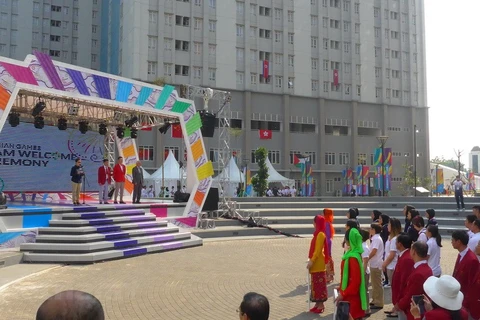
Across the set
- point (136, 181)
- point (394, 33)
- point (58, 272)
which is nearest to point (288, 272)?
point (58, 272)

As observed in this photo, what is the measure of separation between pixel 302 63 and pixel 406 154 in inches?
727

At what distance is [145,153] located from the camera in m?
44.2

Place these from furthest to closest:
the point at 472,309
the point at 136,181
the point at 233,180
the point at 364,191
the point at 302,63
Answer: the point at 302,63 < the point at 364,191 < the point at 233,180 < the point at 136,181 < the point at 472,309

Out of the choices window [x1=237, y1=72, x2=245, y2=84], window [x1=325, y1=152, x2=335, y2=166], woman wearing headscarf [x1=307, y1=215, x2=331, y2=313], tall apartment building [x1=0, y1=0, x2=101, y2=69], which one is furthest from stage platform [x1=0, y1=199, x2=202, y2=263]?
tall apartment building [x1=0, y1=0, x2=101, y2=69]

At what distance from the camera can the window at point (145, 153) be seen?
4403cm

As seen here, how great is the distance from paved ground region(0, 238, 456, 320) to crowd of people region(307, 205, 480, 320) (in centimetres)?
82

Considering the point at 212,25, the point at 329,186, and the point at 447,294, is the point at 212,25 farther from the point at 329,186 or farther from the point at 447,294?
the point at 447,294

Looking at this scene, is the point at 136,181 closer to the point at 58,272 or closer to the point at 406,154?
the point at 58,272

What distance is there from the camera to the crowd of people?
3223 millimetres

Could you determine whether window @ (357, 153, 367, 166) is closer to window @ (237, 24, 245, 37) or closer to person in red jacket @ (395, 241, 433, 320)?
window @ (237, 24, 245, 37)

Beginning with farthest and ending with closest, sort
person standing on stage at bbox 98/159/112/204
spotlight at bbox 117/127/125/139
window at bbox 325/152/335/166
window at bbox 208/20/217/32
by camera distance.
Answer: window at bbox 325/152/335/166 < window at bbox 208/20/217/32 < spotlight at bbox 117/127/125/139 < person standing on stage at bbox 98/159/112/204

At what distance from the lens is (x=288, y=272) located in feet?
34.1

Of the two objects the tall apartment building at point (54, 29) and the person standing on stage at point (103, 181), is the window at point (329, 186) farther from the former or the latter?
the person standing on stage at point (103, 181)

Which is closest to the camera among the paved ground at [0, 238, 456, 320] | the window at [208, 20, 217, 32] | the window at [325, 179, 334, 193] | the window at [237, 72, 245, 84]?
the paved ground at [0, 238, 456, 320]
